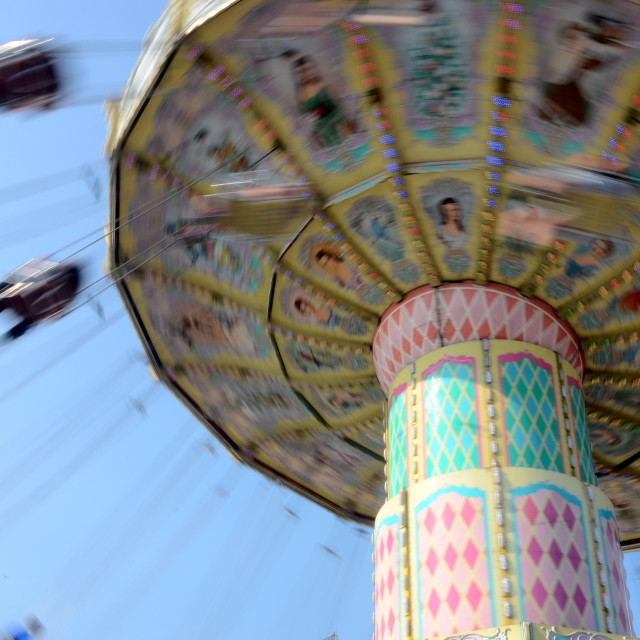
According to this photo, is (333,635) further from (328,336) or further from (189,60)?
(189,60)

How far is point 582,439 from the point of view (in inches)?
338

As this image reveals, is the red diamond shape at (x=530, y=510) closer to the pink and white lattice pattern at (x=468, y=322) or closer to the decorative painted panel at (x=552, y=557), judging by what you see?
the decorative painted panel at (x=552, y=557)

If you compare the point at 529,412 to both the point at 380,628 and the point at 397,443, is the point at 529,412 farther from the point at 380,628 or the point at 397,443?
the point at 380,628

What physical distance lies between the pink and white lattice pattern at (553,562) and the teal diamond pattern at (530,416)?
1.39 ft

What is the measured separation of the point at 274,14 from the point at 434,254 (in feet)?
9.39

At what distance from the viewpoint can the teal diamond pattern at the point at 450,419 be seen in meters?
8.17

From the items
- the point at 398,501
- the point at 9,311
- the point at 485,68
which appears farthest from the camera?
the point at 398,501

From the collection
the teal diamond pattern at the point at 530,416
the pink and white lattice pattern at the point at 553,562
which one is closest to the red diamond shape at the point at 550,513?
the pink and white lattice pattern at the point at 553,562

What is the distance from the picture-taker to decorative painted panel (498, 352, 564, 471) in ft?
26.6

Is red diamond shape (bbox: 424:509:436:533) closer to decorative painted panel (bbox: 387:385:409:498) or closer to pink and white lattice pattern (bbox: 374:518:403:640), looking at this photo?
pink and white lattice pattern (bbox: 374:518:403:640)

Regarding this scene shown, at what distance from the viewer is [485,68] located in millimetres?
7539

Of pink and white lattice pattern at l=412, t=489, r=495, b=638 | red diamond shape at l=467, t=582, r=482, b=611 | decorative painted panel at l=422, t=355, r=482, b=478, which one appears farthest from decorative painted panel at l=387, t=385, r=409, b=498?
red diamond shape at l=467, t=582, r=482, b=611

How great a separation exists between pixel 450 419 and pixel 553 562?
5.12ft

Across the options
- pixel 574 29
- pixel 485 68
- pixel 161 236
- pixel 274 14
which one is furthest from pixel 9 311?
pixel 574 29
